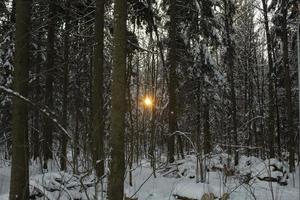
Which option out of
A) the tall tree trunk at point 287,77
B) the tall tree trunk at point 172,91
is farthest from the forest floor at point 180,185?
the tall tree trunk at point 287,77

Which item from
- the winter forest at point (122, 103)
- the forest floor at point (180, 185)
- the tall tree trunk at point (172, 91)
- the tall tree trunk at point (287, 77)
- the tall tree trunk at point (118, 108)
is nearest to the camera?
the tall tree trunk at point (118, 108)

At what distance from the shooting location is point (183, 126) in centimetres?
2323

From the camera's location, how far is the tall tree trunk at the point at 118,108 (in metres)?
6.23

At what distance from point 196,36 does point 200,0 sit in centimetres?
176

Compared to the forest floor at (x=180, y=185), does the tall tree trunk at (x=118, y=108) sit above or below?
above

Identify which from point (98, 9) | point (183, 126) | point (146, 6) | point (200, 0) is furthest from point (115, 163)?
point (183, 126)

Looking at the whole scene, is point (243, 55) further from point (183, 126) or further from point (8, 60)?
point (8, 60)

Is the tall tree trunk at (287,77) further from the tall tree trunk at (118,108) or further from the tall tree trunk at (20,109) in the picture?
the tall tree trunk at (20,109)

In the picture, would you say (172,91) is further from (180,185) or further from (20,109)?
(20,109)

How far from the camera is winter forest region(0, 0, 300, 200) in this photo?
253 inches

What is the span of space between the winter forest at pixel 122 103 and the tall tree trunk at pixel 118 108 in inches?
0.7

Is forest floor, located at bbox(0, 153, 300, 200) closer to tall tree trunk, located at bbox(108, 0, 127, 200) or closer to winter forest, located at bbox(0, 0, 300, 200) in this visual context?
winter forest, located at bbox(0, 0, 300, 200)

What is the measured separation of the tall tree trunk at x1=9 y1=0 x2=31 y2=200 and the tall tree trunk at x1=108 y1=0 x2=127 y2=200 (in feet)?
5.52

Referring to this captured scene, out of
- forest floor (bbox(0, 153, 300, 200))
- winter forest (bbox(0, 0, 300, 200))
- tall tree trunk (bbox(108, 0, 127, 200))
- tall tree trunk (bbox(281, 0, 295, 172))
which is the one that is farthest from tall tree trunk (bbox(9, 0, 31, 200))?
tall tree trunk (bbox(281, 0, 295, 172))
